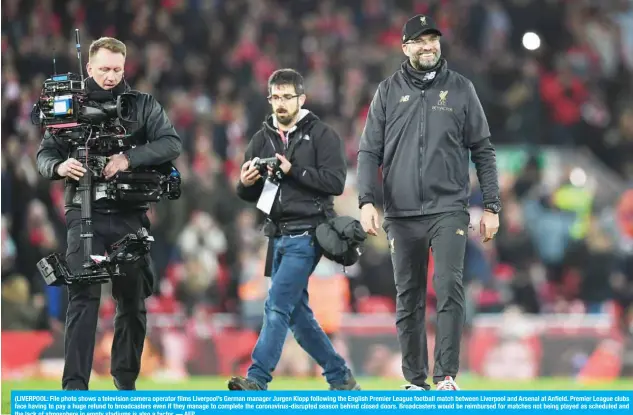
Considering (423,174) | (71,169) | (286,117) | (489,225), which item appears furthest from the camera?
(286,117)

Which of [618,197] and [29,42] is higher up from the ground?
[29,42]

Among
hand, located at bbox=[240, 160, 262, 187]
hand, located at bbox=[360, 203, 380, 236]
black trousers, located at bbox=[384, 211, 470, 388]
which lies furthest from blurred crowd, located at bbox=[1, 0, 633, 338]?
hand, located at bbox=[360, 203, 380, 236]

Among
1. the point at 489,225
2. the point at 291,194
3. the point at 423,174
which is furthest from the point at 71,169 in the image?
the point at 489,225

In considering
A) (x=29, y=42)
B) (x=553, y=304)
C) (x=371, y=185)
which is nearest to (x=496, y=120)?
(x=553, y=304)

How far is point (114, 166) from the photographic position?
848 cm

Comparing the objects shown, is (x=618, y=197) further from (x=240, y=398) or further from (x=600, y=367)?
(x=240, y=398)

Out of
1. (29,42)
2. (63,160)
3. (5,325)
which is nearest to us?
(63,160)

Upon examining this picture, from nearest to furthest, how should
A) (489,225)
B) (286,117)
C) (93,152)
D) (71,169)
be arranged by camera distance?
(71,169) → (93,152) → (489,225) → (286,117)

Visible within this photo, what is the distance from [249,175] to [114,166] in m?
1.02

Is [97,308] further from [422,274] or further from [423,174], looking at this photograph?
[423,174]

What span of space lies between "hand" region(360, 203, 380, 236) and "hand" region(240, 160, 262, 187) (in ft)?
2.60

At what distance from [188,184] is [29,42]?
2.79 metres

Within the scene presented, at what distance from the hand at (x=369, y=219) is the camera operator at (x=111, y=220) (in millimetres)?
1265

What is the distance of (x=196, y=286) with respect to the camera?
51.9 ft
